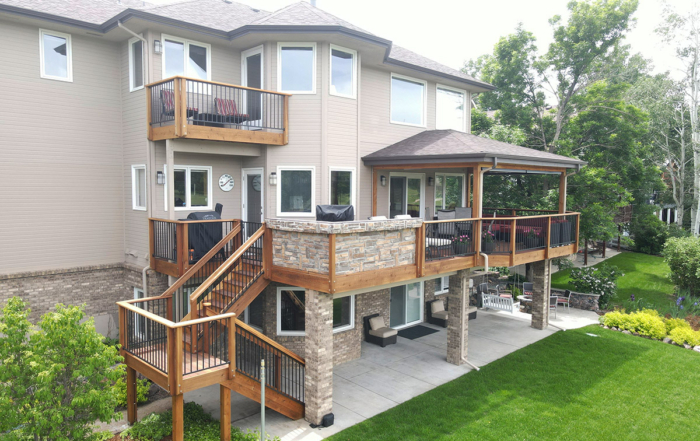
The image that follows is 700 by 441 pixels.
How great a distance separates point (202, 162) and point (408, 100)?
22.8 feet

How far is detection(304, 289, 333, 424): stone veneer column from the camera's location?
29.2ft

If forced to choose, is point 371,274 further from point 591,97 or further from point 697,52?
point 697,52

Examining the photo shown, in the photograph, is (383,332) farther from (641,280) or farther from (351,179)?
(641,280)

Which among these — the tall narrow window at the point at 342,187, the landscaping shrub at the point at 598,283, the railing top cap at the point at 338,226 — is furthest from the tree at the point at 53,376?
the landscaping shrub at the point at 598,283

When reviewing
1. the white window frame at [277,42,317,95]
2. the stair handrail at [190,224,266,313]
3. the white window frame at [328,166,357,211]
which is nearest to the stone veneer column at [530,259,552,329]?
the white window frame at [328,166,357,211]

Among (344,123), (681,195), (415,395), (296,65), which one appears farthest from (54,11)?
(681,195)

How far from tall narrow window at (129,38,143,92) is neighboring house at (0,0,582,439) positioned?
5 centimetres

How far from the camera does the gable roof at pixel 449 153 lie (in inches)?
458

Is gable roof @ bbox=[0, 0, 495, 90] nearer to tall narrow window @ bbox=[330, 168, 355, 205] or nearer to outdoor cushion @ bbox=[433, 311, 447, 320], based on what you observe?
tall narrow window @ bbox=[330, 168, 355, 205]

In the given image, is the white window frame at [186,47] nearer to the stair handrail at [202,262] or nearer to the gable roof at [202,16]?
the gable roof at [202,16]

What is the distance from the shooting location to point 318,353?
8930 millimetres

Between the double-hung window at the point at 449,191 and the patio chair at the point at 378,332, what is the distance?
499cm

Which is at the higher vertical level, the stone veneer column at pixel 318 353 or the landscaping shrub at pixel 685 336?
the stone veneer column at pixel 318 353

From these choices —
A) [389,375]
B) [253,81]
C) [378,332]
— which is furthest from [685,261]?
[253,81]
